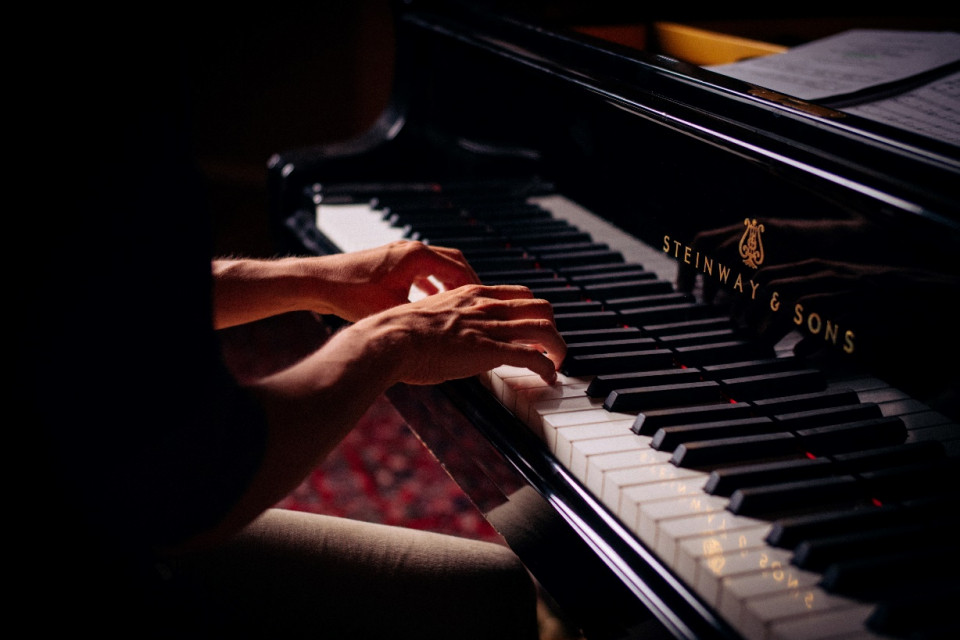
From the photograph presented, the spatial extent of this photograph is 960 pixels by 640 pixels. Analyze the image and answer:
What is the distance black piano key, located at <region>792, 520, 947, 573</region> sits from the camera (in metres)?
0.76

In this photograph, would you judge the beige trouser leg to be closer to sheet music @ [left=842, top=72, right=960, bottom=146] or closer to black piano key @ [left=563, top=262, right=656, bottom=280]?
black piano key @ [left=563, top=262, right=656, bottom=280]

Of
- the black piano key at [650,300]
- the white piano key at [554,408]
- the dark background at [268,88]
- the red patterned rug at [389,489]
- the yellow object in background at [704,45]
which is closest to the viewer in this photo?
the white piano key at [554,408]

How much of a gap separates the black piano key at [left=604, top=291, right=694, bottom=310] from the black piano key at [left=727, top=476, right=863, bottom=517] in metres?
0.45

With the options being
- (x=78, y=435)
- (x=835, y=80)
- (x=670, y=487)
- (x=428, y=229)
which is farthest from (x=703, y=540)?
(x=428, y=229)

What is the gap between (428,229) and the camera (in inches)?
64.7

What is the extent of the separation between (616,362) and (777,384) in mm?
205

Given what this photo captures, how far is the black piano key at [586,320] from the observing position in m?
1.26

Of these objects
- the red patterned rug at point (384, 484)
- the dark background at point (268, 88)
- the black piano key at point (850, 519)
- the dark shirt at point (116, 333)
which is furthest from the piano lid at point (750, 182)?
the dark background at point (268, 88)

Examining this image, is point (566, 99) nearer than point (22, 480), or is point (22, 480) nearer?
point (22, 480)

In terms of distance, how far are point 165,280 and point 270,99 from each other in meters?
2.78

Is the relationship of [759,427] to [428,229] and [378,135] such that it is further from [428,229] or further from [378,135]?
[378,135]

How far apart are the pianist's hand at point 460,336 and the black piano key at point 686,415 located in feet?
0.50

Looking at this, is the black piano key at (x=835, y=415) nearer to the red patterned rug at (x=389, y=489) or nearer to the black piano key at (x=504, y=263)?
the black piano key at (x=504, y=263)

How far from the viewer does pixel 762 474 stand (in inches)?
34.7
